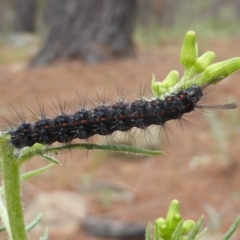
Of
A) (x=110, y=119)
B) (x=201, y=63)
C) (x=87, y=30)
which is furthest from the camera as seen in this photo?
(x=87, y=30)

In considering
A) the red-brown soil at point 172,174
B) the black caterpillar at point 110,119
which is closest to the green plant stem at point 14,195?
the black caterpillar at point 110,119

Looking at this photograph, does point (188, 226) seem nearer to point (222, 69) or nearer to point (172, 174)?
point (222, 69)

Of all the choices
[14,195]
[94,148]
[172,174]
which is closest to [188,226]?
[94,148]

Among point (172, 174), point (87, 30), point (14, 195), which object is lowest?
point (14, 195)

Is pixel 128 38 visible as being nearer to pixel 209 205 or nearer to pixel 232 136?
pixel 232 136

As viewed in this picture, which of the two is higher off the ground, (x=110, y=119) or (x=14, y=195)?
(x=110, y=119)

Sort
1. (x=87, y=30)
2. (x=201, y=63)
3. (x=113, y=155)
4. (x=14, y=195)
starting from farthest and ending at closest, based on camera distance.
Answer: (x=87, y=30)
(x=113, y=155)
(x=201, y=63)
(x=14, y=195)

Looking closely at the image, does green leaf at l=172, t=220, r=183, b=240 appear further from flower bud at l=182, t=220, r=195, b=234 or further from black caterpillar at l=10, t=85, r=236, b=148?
black caterpillar at l=10, t=85, r=236, b=148
